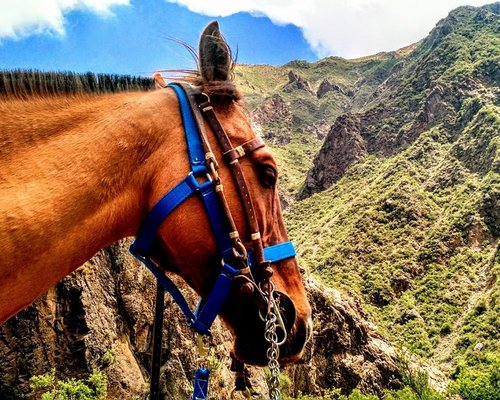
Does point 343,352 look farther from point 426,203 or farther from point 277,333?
point 426,203

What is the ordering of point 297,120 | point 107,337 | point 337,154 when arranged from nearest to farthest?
point 107,337 → point 337,154 → point 297,120

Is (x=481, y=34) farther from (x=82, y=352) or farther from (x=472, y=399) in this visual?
(x=82, y=352)

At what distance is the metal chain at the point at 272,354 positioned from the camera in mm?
1863

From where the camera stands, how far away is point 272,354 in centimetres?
189

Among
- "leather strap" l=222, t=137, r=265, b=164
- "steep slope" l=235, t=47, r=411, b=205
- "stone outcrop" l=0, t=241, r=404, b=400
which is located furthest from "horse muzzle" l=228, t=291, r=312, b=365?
"steep slope" l=235, t=47, r=411, b=205

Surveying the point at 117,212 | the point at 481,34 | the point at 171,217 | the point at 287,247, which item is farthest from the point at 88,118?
the point at 481,34

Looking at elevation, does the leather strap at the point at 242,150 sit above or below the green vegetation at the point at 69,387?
above

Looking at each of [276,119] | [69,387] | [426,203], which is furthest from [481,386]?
[276,119]

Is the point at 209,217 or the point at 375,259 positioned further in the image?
the point at 375,259

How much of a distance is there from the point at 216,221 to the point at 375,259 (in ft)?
303

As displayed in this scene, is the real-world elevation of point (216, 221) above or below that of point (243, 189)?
below

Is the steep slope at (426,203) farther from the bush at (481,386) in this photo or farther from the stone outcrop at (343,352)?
the stone outcrop at (343,352)

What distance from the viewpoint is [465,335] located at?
212ft

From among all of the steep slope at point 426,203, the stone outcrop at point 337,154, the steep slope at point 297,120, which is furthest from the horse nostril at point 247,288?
the steep slope at point 297,120
